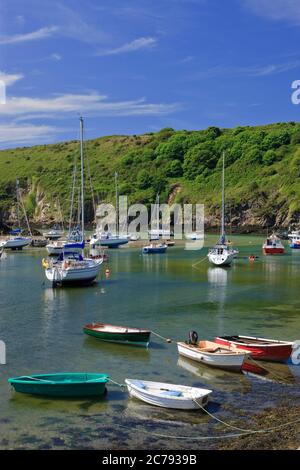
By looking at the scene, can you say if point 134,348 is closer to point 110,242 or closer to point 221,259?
point 221,259

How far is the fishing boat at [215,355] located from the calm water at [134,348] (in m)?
0.42

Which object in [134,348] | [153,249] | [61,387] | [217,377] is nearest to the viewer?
[61,387]

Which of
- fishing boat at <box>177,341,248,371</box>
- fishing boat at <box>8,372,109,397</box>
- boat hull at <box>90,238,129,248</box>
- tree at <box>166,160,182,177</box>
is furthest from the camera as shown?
tree at <box>166,160,182,177</box>

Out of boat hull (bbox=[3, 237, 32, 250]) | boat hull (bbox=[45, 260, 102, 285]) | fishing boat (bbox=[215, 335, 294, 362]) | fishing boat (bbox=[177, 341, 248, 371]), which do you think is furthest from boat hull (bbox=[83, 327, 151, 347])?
boat hull (bbox=[3, 237, 32, 250])

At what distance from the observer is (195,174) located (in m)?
170

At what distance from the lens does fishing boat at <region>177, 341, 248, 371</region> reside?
23.2 metres

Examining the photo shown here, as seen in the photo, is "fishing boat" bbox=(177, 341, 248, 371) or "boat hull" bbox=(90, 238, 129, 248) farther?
"boat hull" bbox=(90, 238, 129, 248)

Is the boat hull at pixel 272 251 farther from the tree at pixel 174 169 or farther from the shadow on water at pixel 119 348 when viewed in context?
the tree at pixel 174 169

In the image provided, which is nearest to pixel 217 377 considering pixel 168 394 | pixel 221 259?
pixel 168 394

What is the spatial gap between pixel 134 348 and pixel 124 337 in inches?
32.5

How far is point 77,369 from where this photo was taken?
925 inches

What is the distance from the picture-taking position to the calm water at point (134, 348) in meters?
17.5

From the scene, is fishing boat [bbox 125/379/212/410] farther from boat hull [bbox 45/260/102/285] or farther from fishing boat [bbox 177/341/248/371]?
boat hull [bbox 45/260/102/285]

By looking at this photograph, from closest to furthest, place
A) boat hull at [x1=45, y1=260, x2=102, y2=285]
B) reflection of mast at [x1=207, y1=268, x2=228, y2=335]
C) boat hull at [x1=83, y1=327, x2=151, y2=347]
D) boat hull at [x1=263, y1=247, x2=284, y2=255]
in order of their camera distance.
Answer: boat hull at [x1=83, y1=327, x2=151, y2=347]
reflection of mast at [x1=207, y1=268, x2=228, y2=335]
boat hull at [x1=45, y1=260, x2=102, y2=285]
boat hull at [x1=263, y1=247, x2=284, y2=255]
